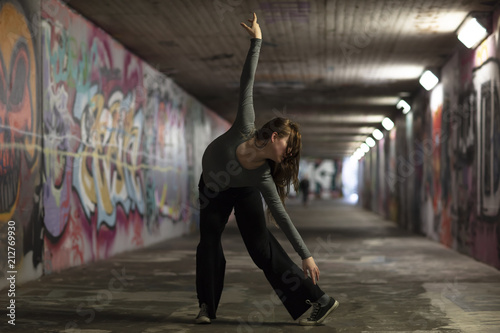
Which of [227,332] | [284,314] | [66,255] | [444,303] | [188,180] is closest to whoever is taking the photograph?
[227,332]

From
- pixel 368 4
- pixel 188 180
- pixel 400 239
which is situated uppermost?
pixel 368 4

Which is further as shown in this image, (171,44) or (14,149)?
(171,44)

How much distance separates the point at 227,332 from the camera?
17.0ft

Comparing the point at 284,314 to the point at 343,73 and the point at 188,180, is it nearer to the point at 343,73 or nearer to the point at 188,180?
the point at 343,73

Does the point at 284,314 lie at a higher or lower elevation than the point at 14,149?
lower

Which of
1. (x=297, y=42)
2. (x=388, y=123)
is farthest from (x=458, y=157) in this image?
(x=388, y=123)

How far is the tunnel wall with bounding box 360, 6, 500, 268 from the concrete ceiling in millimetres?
679

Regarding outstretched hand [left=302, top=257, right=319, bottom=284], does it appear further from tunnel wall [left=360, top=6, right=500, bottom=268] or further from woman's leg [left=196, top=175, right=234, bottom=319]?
tunnel wall [left=360, top=6, right=500, bottom=268]

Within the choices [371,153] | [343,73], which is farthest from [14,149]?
[371,153]

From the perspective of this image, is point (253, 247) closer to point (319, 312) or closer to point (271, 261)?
point (271, 261)

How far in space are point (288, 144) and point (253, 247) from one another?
0.88 metres

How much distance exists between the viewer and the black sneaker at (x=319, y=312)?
5355mm

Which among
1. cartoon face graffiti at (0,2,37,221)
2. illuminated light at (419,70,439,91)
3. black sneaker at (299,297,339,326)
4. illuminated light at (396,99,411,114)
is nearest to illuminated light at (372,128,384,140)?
illuminated light at (396,99,411,114)

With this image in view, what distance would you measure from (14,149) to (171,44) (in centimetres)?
522
